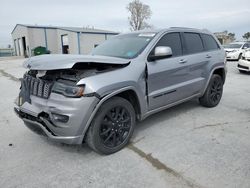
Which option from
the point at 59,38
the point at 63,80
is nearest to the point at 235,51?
the point at 63,80

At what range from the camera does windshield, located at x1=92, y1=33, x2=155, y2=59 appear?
11.9 ft

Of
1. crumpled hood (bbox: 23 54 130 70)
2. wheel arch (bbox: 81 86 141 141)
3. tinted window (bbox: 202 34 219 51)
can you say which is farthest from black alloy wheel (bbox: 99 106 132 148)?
tinted window (bbox: 202 34 219 51)

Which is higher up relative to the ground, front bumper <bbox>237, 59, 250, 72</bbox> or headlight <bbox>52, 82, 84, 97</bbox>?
headlight <bbox>52, 82, 84, 97</bbox>

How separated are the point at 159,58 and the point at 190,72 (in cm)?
96

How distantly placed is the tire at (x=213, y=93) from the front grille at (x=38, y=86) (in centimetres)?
344

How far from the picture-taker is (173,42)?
4.09 meters

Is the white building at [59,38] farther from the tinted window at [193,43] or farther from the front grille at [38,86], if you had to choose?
the front grille at [38,86]

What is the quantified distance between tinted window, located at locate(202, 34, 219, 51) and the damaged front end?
8.69 ft

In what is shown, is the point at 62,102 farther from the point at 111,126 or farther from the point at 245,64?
the point at 245,64

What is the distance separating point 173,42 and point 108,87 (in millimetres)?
1870

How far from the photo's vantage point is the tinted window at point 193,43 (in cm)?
437

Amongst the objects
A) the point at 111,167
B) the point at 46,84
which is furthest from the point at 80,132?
the point at 46,84

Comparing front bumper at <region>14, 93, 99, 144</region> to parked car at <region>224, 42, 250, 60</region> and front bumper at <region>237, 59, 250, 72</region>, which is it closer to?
front bumper at <region>237, 59, 250, 72</region>

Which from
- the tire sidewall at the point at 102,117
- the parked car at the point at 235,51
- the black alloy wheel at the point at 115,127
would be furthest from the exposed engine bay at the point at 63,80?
the parked car at the point at 235,51
